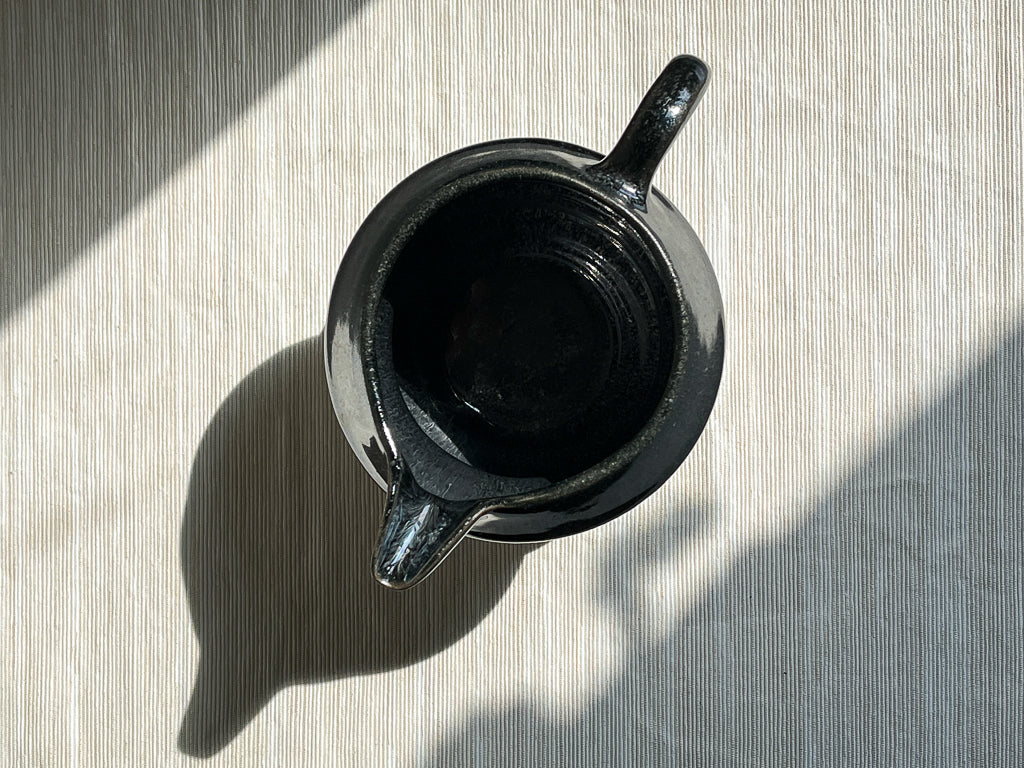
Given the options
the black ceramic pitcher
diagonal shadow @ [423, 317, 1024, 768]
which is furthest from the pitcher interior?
diagonal shadow @ [423, 317, 1024, 768]

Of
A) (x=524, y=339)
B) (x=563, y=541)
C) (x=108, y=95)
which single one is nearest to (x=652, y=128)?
(x=524, y=339)

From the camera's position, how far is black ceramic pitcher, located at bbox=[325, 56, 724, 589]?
1.47ft

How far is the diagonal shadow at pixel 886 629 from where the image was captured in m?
0.60

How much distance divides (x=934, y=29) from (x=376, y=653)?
51 centimetres

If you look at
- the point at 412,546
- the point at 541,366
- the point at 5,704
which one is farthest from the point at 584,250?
the point at 5,704

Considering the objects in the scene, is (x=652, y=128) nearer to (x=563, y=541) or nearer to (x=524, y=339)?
(x=524, y=339)

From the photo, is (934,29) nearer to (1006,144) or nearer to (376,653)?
(1006,144)

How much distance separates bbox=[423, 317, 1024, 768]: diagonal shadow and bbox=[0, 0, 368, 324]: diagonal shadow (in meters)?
0.43

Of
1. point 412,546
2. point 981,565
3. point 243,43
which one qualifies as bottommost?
point 981,565

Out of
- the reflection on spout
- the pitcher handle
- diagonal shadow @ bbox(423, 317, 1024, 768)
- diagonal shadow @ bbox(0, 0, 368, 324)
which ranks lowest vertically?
diagonal shadow @ bbox(423, 317, 1024, 768)

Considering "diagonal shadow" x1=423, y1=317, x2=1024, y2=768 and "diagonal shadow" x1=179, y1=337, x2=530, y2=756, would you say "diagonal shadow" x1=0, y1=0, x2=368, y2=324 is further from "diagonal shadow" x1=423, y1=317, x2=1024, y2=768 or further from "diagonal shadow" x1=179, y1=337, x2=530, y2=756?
"diagonal shadow" x1=423, y1=317, x2=1024, y2=768

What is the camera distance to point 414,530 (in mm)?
434

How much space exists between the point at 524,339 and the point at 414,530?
143 millimetres

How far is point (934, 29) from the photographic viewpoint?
61 cm
